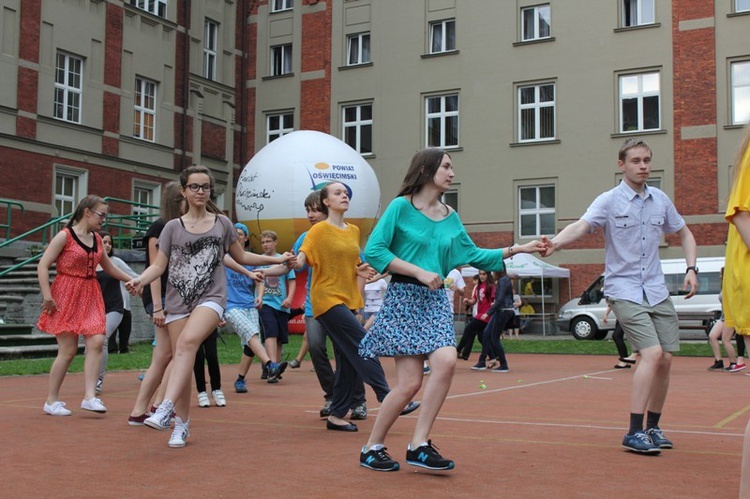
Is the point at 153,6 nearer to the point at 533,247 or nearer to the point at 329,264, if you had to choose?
the point at 329,264

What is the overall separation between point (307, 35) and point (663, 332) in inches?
→ 1326

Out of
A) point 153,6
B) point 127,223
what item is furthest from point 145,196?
point 153,6

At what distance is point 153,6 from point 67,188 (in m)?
8.07

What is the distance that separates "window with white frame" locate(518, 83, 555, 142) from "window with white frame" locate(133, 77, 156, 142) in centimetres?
1362

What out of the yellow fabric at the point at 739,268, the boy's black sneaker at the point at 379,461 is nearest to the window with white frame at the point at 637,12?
the boy's black sneaker at the point at 379,461

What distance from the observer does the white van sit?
88.4 feet

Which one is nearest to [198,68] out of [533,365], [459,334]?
[459,334]

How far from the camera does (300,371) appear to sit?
14.3 metres

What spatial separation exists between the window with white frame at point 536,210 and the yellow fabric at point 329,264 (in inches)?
1056

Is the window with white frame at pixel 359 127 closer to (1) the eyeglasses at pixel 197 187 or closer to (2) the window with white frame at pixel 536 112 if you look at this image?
(2) the window with white frame at pixel 536 112

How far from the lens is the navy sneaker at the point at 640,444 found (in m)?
6.20

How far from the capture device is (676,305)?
27.0m

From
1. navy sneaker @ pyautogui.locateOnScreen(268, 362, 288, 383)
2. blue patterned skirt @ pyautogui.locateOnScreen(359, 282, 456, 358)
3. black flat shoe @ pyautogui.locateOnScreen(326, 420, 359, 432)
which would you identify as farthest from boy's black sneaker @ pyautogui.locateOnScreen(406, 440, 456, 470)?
navy sneaker @ pyautogui.locateOnScreen(268, 362, 288, 383)

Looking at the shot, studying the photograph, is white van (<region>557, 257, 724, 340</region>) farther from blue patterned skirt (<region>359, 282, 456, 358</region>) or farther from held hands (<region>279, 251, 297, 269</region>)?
blue patterned skirt (<region>359, 282, 456, 358</region>)
